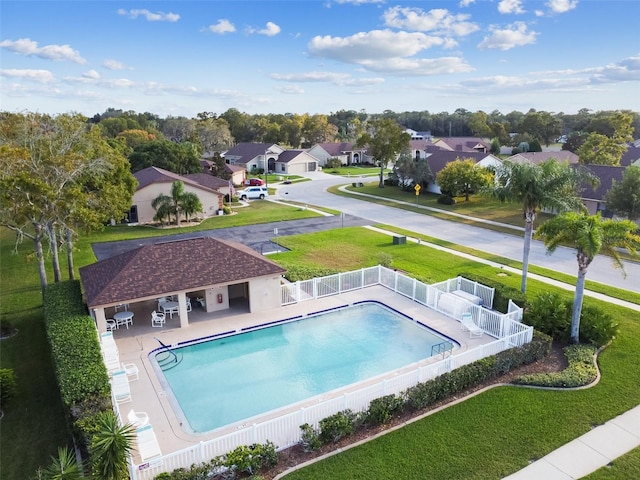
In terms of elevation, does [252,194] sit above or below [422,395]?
above

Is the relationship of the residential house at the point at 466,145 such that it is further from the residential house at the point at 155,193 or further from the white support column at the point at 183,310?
the white support column at the point at 183,310

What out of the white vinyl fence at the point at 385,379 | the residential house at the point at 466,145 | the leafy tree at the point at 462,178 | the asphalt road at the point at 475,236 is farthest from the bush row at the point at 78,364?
the residential house at the point at 466,145

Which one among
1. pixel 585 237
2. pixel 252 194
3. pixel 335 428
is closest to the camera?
pixel 335 428

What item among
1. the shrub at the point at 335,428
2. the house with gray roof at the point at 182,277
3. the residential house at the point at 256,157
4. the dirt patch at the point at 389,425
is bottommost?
the dirt patch at the point at 389,425

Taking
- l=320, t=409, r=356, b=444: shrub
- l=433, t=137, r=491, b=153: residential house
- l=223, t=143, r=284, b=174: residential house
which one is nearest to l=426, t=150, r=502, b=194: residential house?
l=223, t=143, r=284, b=174: residential house

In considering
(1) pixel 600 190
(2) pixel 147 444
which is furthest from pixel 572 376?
(1) pixel 600 190

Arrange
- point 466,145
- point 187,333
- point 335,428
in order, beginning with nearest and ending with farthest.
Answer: point 335,428
point 187,333
point 466,145

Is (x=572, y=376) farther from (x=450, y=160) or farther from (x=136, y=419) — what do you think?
(x=450, y=160)
